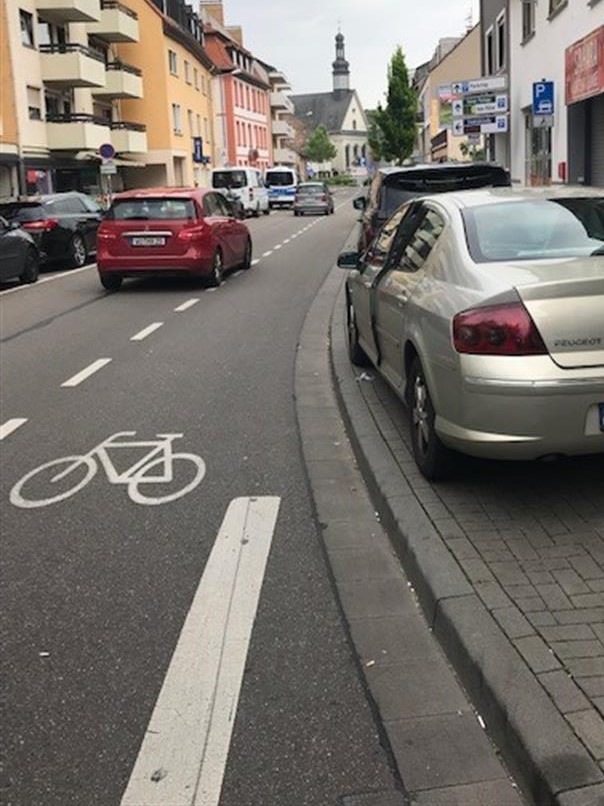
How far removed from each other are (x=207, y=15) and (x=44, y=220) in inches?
2451

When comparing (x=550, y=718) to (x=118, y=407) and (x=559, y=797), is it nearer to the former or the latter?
(x=559, y=797)

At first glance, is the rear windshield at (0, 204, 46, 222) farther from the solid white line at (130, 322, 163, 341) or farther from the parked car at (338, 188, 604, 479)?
the parked car at (338, 188, 604, 479)

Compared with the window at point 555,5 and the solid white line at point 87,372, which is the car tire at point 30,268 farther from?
the window at point 555,5

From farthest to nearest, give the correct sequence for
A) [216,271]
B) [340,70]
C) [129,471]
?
[340,70], [216,271], [129,471]

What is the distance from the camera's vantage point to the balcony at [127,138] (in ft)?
146

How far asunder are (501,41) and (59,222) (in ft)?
55.0

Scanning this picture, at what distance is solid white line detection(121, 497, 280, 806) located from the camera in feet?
9.47

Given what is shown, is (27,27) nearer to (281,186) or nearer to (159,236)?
(281,186)

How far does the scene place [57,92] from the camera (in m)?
39.9

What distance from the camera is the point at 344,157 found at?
15638 centimetres

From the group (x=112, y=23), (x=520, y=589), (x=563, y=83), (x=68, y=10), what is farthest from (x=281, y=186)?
(x=520, y=589)

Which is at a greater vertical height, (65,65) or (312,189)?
(65,65)

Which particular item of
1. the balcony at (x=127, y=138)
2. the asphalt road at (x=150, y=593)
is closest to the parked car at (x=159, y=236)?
the asphalt road at (x=150, y=593)

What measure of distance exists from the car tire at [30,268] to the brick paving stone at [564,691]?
651 inches
